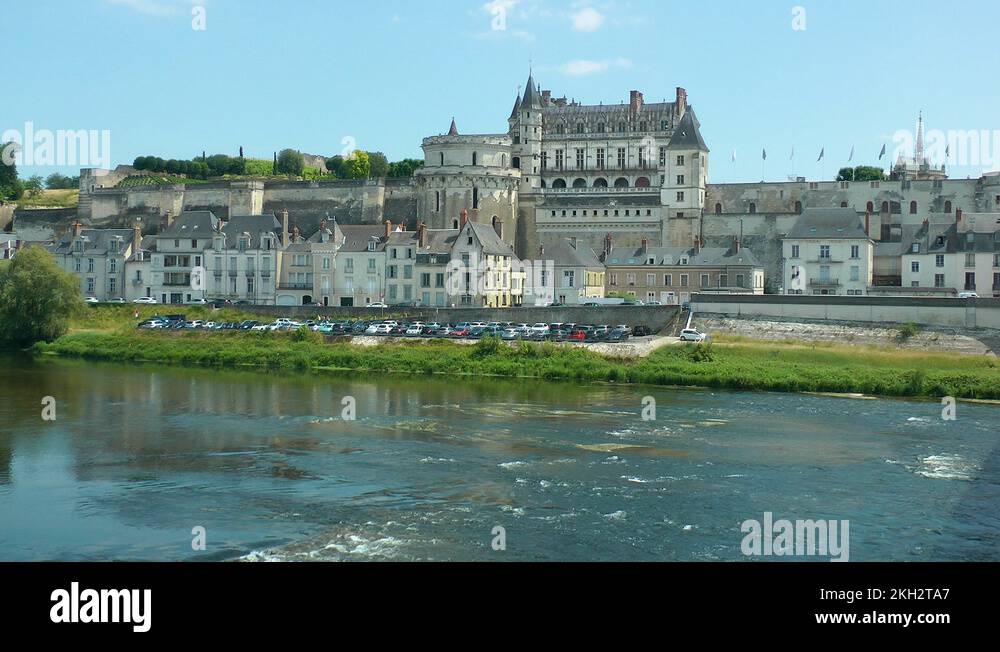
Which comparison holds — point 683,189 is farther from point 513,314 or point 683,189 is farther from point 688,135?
point 513,314

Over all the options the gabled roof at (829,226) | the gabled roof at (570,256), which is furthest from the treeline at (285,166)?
the gabled roof at (829,226)

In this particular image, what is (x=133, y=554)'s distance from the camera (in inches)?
590

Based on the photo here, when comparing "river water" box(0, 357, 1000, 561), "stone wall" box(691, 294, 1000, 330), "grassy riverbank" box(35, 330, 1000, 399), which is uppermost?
"stone wall" box(691, 294, 1000, 330)

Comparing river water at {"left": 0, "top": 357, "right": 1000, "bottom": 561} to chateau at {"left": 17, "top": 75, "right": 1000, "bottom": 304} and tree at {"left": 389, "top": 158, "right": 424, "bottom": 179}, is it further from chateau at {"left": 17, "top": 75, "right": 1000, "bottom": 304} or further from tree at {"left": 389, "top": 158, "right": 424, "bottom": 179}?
tree at {"left": 389, "top": 158, "right": 424, "bottom": 179}

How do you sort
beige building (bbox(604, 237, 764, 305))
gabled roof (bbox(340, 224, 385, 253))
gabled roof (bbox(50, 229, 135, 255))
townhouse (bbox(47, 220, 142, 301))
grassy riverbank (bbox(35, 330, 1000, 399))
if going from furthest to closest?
gabled roof (bbox(50, 229, 135, 255)) → townhouse (bbox(47, 220, 142, 301)) → gabled roof (bbox(340, 224, 385, 253)) → beige building (bbox(604, 237, 764, 305)) → grassy riverbank (bbox(35, 330, 1000, 399))

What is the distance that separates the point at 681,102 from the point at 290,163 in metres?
28.8

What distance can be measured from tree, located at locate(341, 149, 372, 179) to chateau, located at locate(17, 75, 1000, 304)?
38.8ft

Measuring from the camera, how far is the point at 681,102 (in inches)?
2509

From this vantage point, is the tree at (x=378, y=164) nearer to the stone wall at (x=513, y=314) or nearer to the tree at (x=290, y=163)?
the tree at (x=290, y=163)

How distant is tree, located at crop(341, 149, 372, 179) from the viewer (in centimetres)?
7319

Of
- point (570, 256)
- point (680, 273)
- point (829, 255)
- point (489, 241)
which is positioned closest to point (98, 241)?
point (489, 241)

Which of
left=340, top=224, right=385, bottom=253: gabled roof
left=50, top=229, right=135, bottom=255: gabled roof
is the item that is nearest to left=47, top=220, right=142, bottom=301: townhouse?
left=50, top=229, right=135, bottom=255: gabled roof
